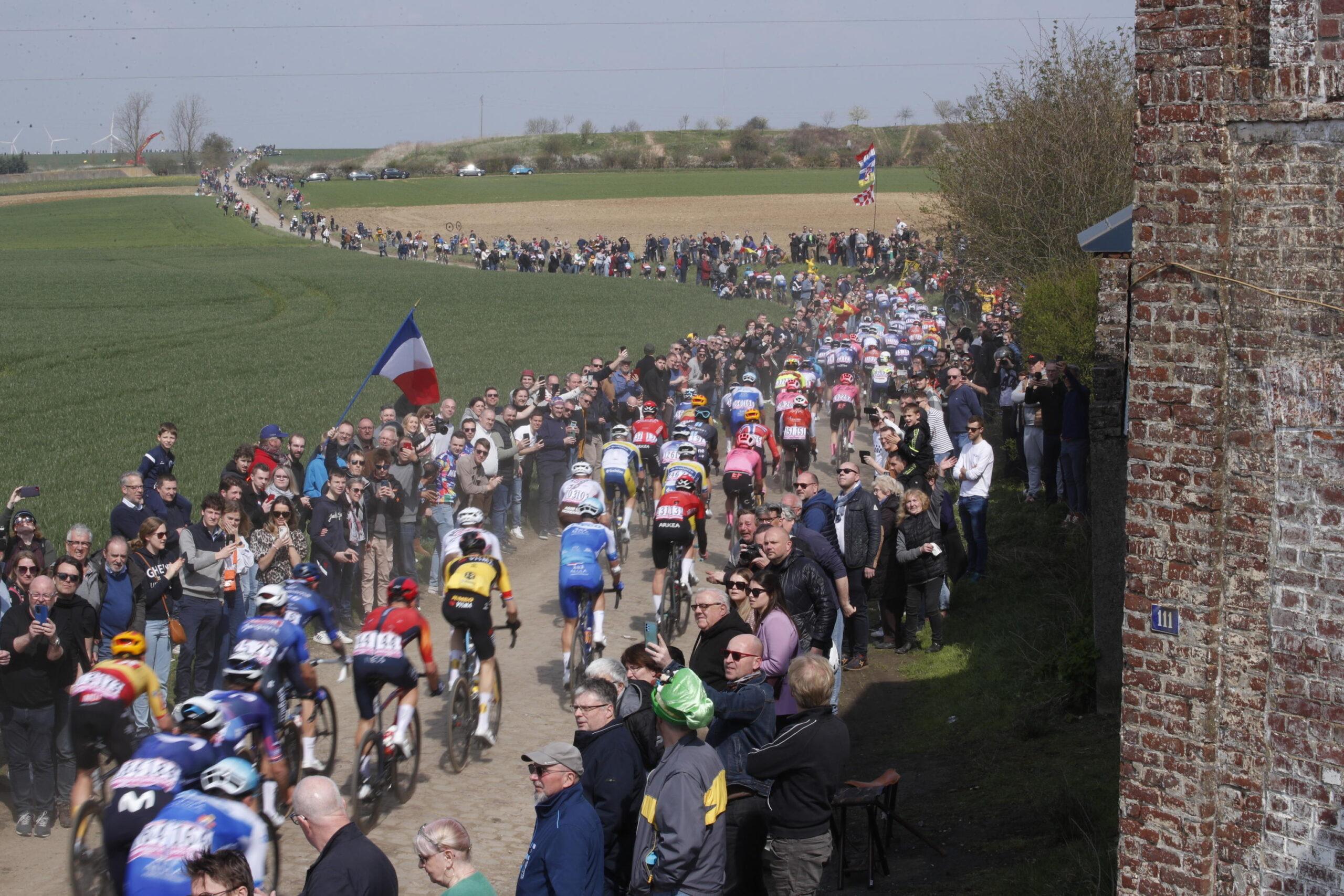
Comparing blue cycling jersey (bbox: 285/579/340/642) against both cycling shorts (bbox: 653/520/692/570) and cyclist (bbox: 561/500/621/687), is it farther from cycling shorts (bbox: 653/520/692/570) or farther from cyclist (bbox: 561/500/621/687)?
cycling shorts (bbox: 653/520/692/570)

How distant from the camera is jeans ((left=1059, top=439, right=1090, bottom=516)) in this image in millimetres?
15367

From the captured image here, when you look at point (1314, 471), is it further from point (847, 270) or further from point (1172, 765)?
point (847, 270)

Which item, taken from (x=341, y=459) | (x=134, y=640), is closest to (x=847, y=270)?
(x=341, y=459)

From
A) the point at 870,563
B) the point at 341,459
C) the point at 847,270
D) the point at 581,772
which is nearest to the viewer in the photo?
the point at 581,772

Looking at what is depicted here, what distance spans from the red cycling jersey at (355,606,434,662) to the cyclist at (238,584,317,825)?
1.49 feet

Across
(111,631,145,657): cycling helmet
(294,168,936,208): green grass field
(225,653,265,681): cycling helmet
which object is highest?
(294,168,936,208): green grass field

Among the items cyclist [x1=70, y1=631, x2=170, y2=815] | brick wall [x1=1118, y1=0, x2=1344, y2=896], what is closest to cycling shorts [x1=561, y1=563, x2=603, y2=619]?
cyclist [x1=70, y1=631, x2=170, y2=815]

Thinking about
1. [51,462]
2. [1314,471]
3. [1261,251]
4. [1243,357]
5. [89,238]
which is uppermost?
[89,238]

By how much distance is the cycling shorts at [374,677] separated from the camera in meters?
9.52

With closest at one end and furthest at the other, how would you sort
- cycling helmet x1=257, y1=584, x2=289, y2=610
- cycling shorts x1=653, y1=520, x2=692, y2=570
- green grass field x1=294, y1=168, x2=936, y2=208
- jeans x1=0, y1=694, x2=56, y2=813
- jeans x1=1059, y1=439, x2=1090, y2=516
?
cycling helmet x1=257, y1=584, x2=289, y2=610
jeans x1=0, y1=694, x2=56, y2=813
cycling shorts x1=653, y1=520, x2=692, y2=570
jeans x1=1059, y1=439, x2=1090, y2=516
green grass field x1=294, y1=168, x2=936, y2=208

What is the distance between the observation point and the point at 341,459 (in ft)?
49.6

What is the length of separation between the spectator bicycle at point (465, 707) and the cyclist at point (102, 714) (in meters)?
2.69

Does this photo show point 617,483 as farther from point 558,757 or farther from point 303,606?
point 558,757

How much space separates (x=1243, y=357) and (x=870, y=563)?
714 cm
